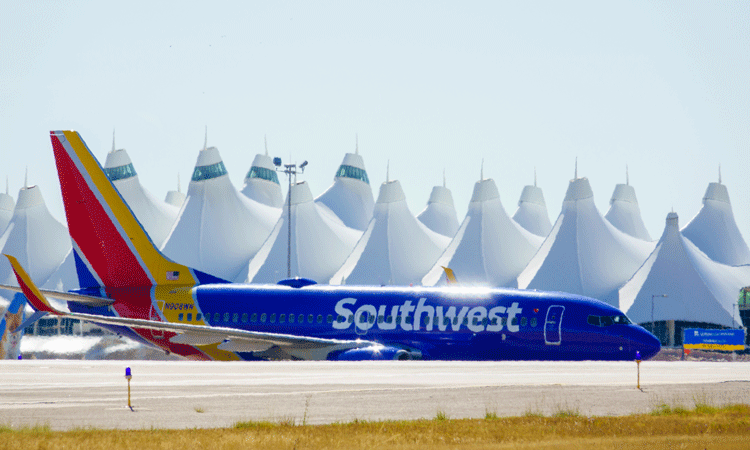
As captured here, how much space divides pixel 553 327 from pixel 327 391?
13475mm

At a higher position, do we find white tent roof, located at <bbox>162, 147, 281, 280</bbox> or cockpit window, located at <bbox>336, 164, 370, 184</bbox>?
cockpit window, located at <bbox>336, 164, 370, 184</bbox>

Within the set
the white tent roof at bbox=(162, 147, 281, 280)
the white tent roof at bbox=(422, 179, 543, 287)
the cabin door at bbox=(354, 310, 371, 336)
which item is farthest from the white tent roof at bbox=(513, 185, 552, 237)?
the cabin door at bbox=(354, 310, 371, 336)

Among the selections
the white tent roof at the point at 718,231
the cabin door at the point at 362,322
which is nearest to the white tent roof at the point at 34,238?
the white tent roof at the point at 718,231

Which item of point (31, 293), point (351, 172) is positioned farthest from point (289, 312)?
point (351, 172)

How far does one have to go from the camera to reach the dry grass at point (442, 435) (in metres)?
11.9

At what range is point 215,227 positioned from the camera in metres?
112

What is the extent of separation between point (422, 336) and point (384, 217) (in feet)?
245

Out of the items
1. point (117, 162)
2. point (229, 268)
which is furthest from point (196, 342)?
point (117, 162)

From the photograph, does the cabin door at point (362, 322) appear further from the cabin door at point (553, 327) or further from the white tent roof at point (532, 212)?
the white tent roof at point (532, 212)

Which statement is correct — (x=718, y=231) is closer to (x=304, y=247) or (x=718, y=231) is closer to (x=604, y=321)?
(x=304, y=247)

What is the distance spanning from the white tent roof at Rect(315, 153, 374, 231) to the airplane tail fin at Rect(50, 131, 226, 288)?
90.3m

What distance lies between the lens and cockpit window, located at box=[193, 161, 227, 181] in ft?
375

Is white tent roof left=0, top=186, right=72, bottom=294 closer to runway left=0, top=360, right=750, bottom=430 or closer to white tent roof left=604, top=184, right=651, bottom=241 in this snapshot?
white tent roof left=604, top=184, right=651, bottom=241

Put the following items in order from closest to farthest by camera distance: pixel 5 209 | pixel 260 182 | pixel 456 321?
pixel 456 321, pixel 260 182, pixel 5 209
